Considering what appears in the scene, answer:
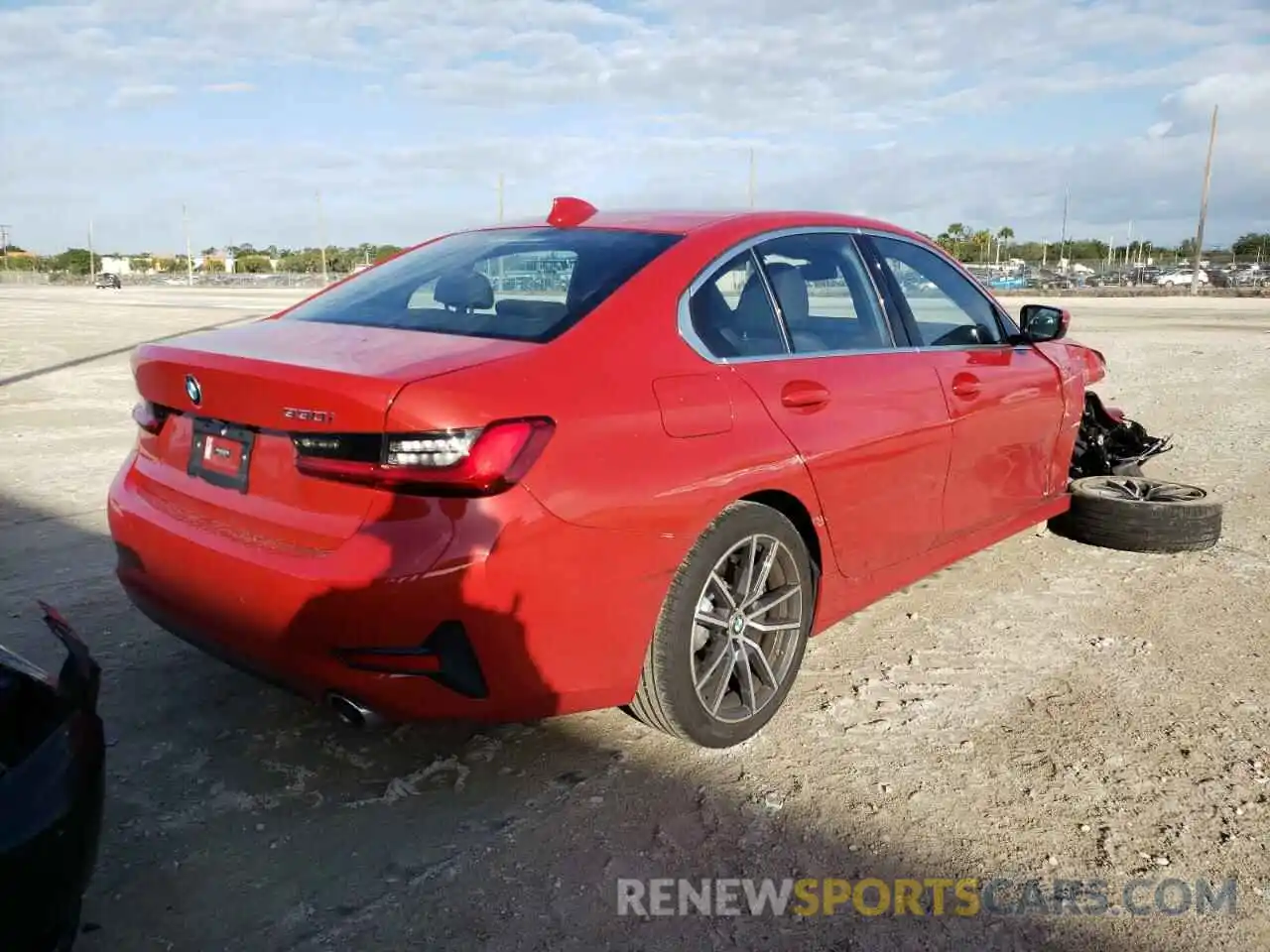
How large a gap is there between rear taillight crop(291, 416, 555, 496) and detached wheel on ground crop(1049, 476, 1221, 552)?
3.80 metres

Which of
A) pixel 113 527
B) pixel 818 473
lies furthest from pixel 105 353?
pixel 818 473

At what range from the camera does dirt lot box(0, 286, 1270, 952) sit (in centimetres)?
240

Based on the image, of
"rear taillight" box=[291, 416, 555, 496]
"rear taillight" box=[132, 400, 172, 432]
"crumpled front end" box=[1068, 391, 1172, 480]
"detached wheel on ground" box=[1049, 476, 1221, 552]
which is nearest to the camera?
"rear taillight" box=[291, 416, 555, 496]

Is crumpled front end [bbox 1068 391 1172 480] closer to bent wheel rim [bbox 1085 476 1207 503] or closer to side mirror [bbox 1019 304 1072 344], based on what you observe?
bent wheel rim [bbox 1085 476 1207 503]

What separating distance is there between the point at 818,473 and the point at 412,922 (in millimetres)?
1780

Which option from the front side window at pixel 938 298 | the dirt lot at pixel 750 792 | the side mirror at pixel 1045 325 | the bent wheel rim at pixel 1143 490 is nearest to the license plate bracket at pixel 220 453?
the dirt lot at pixel 750 792

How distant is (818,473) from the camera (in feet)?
10.7

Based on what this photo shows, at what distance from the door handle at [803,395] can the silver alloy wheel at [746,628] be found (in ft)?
1.43

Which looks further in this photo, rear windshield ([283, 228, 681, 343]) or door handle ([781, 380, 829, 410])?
door handle ([781, 380, 829, 410])

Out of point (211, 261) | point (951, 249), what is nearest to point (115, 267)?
point (211, 261)

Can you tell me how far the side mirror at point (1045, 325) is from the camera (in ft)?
15.1

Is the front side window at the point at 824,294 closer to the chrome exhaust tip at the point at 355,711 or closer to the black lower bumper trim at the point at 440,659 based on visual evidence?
the black lower bumper trim at the point at 440,659

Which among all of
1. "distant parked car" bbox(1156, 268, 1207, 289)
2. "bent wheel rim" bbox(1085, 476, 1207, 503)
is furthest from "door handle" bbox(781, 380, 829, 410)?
Answer: "distant parked car" bbox(1156, 268, 1207, 289)

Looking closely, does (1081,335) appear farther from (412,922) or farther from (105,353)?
(412,922)
